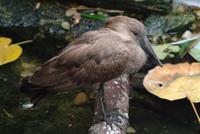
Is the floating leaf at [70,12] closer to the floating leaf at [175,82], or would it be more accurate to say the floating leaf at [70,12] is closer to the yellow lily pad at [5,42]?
the yellow lily pad at [5,42]

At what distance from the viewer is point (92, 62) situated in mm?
3648

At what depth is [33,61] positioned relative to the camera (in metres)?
4.98

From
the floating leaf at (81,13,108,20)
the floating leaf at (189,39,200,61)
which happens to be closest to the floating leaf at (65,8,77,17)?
the floating leaf at (81,13,108,20)

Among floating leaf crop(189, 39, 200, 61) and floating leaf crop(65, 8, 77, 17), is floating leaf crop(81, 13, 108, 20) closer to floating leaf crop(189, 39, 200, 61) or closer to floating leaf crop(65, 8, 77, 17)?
floating leaf crop(65, 8, 77, 17)

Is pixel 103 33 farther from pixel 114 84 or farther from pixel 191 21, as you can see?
pixel 191 21

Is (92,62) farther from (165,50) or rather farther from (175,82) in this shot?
(165,50)

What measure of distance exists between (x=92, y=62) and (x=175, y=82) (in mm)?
812

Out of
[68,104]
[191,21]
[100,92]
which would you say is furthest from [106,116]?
[191,21]

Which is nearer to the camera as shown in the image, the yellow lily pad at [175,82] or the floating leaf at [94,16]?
the yellow lily pad at [175,82]

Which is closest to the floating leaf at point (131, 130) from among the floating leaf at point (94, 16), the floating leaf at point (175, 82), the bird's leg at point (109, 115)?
the floating leaf at point (175, 82)

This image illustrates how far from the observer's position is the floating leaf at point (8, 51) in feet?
15.3

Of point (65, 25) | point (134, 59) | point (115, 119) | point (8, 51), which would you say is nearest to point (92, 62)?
point (134, 59)

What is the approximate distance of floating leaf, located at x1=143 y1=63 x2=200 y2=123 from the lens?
4137 mm

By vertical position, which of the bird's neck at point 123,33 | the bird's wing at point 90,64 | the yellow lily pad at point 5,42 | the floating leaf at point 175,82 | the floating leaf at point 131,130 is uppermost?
the bird's neck at point 123,33
